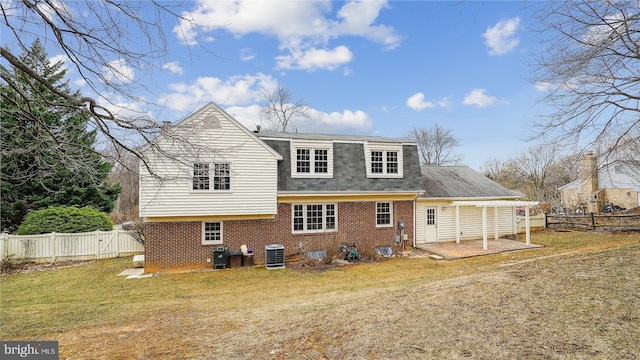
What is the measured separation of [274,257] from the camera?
12250mm

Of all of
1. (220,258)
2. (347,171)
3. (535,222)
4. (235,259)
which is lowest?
(235,259)

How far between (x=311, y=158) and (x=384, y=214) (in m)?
4.46

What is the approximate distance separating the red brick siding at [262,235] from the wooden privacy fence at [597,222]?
1224 cm

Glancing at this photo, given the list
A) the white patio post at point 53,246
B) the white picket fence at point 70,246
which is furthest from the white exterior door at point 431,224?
the white patio post at point 53,246

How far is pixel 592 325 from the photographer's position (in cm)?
370

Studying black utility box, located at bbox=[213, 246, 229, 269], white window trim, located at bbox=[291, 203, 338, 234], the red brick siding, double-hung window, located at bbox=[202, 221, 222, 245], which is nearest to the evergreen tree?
the red brick siding

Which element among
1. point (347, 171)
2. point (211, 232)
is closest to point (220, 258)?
point (211, 232)

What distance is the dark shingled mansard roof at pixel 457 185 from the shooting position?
16.1 metres

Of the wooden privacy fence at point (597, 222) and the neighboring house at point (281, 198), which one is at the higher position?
the neighboring house at point (281, 198)

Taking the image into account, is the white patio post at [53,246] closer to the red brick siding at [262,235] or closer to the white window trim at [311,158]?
the red brick siding at [262,235]

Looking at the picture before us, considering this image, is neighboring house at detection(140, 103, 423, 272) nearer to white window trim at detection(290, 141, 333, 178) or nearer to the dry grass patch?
white window trim at detection(290, 141, 333, 178)

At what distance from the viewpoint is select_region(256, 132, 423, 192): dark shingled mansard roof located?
13.5 m

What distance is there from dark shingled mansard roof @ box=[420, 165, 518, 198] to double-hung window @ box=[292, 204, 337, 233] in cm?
476

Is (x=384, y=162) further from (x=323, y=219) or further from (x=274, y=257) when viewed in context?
(x=274, y=257)
